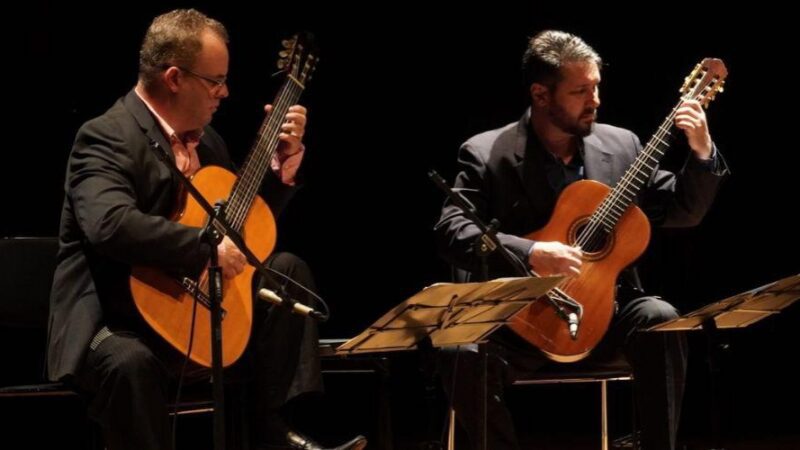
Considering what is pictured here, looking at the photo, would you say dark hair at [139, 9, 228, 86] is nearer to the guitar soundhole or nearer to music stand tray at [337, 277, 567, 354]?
music stand tray at [337, 277, 567, 354]

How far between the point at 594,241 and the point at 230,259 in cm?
135

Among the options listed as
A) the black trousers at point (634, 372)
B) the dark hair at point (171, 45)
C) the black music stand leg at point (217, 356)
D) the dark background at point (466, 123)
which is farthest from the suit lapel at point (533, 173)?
the dark background at point (466, 123)

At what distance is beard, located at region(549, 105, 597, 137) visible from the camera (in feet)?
13.1

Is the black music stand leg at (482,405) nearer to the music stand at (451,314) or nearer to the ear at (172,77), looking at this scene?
the music stand at (451,314)

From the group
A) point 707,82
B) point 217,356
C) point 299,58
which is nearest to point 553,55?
point 707,82

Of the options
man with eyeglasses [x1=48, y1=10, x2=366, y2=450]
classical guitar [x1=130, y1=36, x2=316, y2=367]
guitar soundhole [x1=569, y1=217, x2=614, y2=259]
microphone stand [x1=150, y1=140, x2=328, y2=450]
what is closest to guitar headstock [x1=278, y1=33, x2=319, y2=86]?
classical guitar [x1=130, y1=36, x2=316, y2=367]

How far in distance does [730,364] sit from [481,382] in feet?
9.77

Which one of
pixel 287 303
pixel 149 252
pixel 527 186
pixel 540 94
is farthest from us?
pixel 540 94

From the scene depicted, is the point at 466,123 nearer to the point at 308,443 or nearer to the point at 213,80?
the point at 213,80

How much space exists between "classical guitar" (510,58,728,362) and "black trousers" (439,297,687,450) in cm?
11

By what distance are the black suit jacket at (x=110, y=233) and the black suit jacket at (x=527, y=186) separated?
1.11 meters

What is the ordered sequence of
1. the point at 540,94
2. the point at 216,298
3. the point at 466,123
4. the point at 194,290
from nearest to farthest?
the point at 216,298 → the point at 194,290 → the point at 540,94 → the point at 466,123

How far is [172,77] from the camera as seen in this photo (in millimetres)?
3445

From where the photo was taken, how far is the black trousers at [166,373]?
294cm
